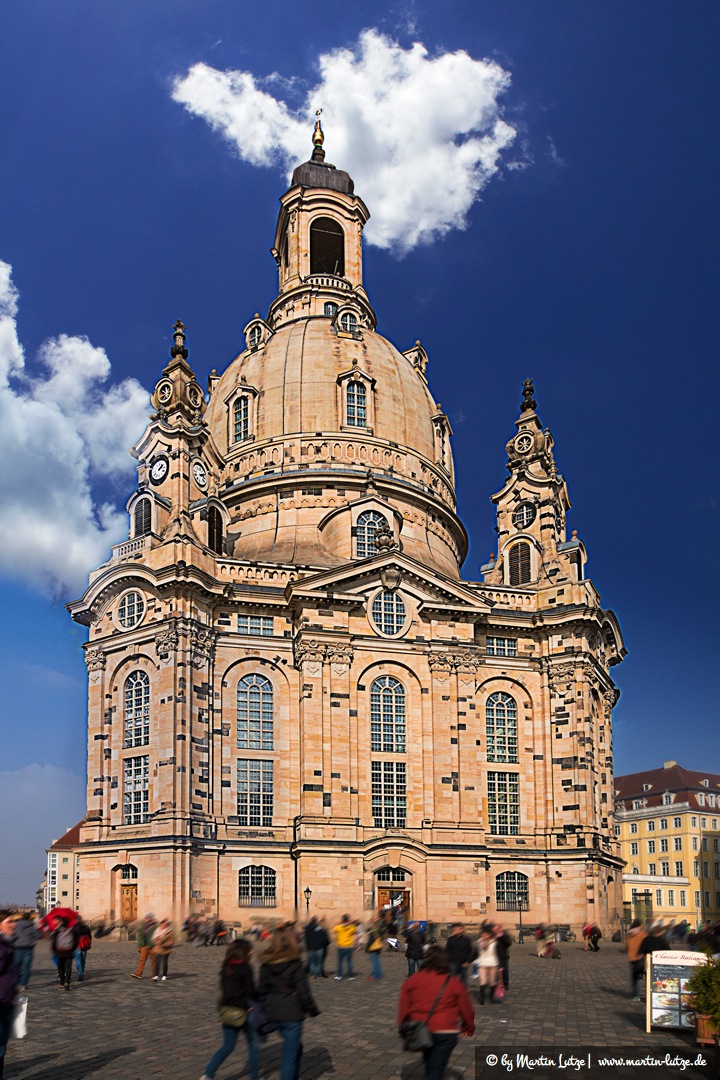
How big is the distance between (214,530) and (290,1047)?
49.7 metres

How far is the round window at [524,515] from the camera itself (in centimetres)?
6906

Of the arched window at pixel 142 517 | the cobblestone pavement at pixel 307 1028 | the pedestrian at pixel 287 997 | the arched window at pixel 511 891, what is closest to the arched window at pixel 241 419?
the arched window at pixel 142 517

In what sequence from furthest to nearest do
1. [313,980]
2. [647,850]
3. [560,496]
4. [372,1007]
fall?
[647,850], [560,496], [313,980], [372,1007]

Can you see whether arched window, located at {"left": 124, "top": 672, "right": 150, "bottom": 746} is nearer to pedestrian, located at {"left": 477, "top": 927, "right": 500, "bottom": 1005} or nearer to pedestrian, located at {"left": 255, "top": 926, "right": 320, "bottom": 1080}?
pedestrian, located at {"left": 477, "top": 927, "right": 500, "bottom": 1005}

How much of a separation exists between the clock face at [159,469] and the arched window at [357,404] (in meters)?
13.1

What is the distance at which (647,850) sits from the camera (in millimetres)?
102125

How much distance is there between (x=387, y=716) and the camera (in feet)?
189

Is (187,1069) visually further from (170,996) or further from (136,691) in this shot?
(136,691)

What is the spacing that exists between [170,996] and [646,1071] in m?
14.0

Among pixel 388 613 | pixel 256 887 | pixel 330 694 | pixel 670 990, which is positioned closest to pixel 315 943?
pixel 670 990

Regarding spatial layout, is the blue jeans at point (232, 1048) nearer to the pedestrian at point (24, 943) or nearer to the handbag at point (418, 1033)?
the handbag at point (418, 1033)

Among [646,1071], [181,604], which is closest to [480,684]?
[181,604]

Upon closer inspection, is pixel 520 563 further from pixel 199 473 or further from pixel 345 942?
Result: pixel 345 942

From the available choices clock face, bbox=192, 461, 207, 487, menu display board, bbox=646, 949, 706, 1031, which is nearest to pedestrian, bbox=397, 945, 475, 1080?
menu display board, bbox=646, 949, 706, 1031
